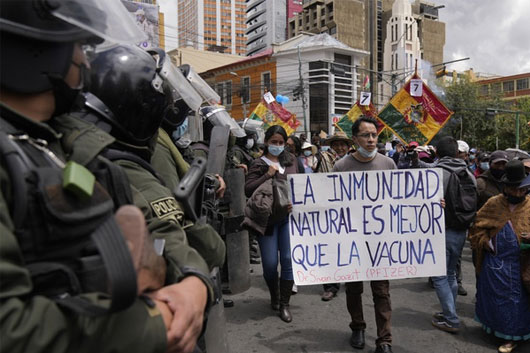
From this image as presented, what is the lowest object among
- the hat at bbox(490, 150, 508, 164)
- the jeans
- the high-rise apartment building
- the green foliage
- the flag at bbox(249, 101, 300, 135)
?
the jeans

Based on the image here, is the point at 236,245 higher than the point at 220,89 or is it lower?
lower

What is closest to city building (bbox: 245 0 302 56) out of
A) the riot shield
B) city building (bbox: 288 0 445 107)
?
city building (bbox: 288 0 445 107)

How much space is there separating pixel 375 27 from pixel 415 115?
250ft

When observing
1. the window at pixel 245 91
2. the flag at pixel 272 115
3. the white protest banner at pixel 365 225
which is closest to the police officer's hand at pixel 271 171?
the white protest banner at pixel 365 225

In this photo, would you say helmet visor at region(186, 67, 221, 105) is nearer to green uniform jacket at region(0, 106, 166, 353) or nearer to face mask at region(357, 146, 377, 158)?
face mask at region(357, 146, 377, 158)

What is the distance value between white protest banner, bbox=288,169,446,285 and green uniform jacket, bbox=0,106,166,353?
9.22 ft

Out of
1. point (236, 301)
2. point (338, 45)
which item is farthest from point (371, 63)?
point (236, 301)

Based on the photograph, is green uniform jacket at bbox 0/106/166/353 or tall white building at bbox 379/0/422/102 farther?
tall white building at bbox 379/0/422/102

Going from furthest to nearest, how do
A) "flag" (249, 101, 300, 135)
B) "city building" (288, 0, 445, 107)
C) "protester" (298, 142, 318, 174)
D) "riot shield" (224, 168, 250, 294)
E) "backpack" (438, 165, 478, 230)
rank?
1. "city building" (288, 0, 445, 107)
2. "flag" (249, 101, 300, 135)
3. "protester" (298, 142, 318, 174)
4. "backpack" (438, 165, 478, 230)
5. "riot shield" (224, 168, 250, 294)

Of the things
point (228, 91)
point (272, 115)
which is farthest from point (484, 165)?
point (228, 91)

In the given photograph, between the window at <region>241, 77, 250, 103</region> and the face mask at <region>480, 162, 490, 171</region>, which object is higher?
the window at <region>241, 77, 250, 103</region>

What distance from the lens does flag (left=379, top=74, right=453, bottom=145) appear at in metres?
7.49

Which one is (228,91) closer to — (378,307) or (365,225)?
(365,225)

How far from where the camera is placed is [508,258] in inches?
154
